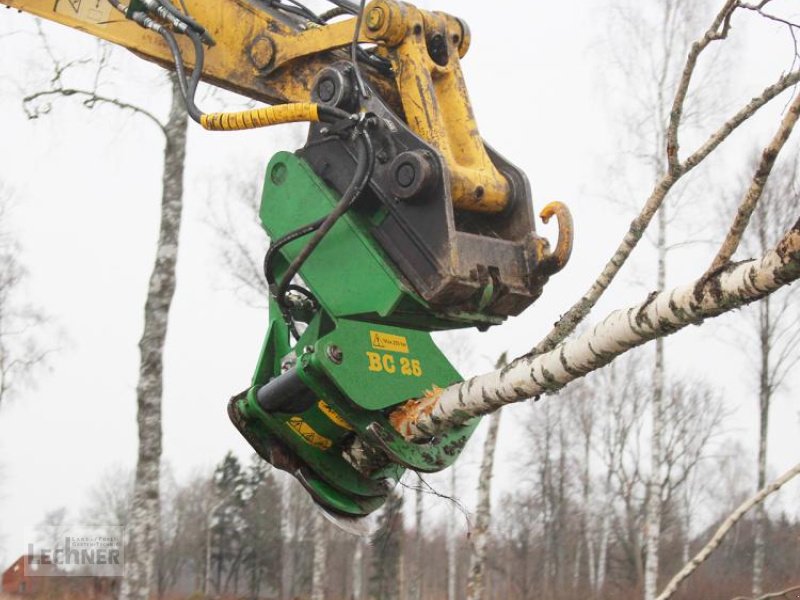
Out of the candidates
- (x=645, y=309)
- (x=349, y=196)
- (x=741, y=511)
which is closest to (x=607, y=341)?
(x=645, y=309)

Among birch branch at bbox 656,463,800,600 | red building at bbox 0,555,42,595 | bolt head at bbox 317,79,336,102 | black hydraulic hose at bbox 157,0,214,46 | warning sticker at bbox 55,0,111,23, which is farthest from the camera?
red building at bbox 0,555,42,595

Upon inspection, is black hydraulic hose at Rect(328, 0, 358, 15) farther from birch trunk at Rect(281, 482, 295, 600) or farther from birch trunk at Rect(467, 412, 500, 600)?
birch trunk at Rect(281, 482, 295, 600)

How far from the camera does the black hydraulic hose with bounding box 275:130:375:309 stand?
398 cm

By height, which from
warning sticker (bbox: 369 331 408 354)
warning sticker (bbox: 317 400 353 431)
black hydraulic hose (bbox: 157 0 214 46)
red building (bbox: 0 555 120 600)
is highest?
black hydraulic hose (bbox: 157 0 214 46)

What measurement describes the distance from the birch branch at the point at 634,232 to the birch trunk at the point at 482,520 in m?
7.55

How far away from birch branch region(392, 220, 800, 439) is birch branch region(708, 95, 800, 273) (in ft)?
0.21

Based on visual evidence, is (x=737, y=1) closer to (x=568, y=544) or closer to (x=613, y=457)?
(x=613, y=457)

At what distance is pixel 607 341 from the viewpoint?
9.77 ft

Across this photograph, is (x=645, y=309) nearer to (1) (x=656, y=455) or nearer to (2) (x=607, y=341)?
(2) (x=607, y=341)

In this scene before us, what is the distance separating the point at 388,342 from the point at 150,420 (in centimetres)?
583

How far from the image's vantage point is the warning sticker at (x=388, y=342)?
404 cm

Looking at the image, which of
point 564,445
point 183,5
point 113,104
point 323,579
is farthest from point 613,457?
point 183,5

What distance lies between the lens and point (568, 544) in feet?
141

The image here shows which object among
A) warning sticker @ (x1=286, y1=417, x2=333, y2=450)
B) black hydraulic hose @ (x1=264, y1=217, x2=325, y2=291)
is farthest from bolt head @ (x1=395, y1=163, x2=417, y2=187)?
warning sticker @ (x1=286, y1=417, x2=333, y2=450)
